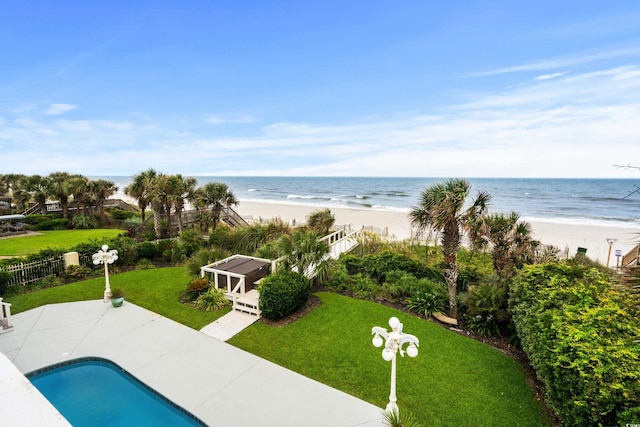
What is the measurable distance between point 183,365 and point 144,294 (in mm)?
5319

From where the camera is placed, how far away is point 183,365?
6.76m

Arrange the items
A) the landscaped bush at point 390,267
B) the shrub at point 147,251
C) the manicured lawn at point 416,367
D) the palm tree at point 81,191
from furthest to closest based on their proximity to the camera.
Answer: the palm tree at point 81,191 → the shrub at point 147,251 → the landscaped bush at point 390,267 → the manicured lawn at point 416,367

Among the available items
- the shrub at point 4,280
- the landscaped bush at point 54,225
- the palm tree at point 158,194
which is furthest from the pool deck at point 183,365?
the landscaped bush at point 54,225

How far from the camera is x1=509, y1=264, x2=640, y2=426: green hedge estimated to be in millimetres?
3734

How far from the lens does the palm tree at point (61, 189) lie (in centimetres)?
2315

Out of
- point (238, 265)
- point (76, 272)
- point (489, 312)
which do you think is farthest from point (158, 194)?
point (489, 312)

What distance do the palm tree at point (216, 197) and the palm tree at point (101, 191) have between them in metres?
11.6

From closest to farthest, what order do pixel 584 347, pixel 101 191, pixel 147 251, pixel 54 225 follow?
pixel 584 347 < pixel 147 251 < pixel 54 225 < pixel 101 191

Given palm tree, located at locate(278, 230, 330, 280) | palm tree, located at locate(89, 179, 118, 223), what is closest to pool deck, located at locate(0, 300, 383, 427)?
palm tree, located at locate(278, 230, 330, 280)

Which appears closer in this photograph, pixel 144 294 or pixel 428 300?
pixel 428 300

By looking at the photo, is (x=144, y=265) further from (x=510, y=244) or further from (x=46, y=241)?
(x=510, y=244)

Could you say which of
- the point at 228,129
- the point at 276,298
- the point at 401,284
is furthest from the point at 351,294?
the point at 228,129

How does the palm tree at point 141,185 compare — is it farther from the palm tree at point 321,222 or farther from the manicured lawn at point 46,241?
the palm tree at point 321,222

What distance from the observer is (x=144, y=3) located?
14.1m
